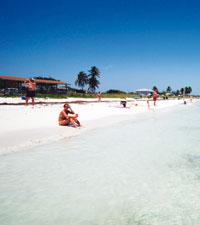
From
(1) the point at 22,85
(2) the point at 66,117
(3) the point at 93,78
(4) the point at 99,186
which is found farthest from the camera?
(3) the point at 93,78

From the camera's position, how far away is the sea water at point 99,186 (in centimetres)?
392

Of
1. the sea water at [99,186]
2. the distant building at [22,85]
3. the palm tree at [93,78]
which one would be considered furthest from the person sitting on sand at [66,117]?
the palm tree at [93,78]

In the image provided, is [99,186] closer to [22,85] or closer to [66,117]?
[66,117]

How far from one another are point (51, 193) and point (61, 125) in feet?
23.0

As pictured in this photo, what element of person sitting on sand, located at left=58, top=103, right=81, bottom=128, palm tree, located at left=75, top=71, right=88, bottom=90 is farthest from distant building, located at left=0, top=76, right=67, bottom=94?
palm tree, located at left=75, top=71, right=88, bottom=90

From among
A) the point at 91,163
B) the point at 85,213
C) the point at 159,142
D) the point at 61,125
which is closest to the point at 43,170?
the point at 91,163

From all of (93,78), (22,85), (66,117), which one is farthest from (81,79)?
(66,117)

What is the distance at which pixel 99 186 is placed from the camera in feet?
16.8

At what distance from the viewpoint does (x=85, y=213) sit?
13.2 ft

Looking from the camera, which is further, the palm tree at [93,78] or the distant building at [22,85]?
the palm tree at [93,78]

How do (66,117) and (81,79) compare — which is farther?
(81,79)

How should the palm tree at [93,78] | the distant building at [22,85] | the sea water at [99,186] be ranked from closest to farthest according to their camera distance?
the sea water at [99,186]
the distant building at [22,85]
the palm tree at [93,78]

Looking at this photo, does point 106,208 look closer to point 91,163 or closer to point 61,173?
point 61,173

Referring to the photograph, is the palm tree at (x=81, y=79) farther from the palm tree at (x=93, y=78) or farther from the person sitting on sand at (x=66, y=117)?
the person sitting on sand at (x=66, y=117)
